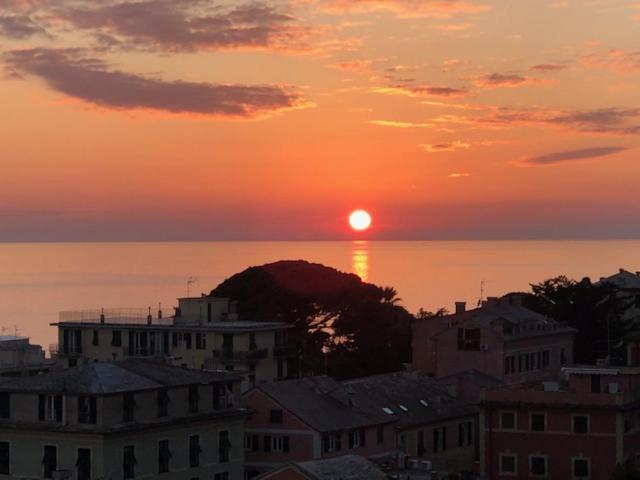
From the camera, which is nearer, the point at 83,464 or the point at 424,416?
the point at 83,464

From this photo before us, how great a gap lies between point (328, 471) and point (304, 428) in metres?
17.4

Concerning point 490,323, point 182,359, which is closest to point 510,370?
point 490,323

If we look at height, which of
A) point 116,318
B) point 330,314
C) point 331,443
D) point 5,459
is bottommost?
point 5,459

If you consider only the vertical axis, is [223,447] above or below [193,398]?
below

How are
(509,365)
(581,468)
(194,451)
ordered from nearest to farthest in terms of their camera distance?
(194,451) < (581,468) < (509,365)

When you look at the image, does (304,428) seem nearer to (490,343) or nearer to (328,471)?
(328,471)

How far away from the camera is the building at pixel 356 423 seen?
2753 inches

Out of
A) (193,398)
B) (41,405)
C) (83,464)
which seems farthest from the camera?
(193,398)

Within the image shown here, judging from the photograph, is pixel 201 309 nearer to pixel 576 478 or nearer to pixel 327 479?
pixel 576 478

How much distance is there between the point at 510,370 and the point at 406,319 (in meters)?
21.1

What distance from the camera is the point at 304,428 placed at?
229ft

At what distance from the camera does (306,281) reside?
396 feet

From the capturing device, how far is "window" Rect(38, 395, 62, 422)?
61.6 metres

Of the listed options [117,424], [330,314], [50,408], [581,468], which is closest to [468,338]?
[581,468]
